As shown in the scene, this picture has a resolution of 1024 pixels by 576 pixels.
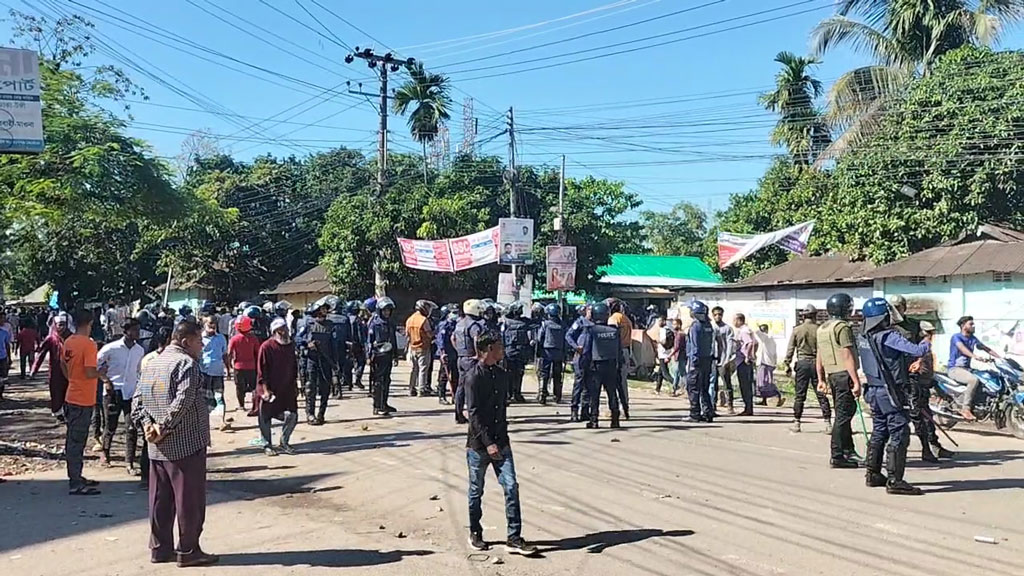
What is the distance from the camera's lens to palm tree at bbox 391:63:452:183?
4199cm

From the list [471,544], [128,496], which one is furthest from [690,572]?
[128,496]

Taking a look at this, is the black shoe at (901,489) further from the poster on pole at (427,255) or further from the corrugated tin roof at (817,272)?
the poster on pole at (427,255)

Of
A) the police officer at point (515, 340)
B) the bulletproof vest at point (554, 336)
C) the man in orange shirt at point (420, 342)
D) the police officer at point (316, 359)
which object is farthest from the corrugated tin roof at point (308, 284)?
the police officer at point (316, 359)

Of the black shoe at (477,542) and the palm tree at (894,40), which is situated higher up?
the palm tree at (894,40)

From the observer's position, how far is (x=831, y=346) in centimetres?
989

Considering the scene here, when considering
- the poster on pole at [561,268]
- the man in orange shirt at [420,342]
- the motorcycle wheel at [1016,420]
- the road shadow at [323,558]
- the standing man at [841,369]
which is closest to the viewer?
the road shadow at [323,558]

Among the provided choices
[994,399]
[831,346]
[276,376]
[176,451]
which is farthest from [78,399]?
[994,399]

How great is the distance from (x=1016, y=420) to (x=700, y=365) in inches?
169

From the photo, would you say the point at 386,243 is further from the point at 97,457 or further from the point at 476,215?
the point at 97,457

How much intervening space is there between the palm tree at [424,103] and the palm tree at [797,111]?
1452cm

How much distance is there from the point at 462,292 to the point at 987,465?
27423 millimetres

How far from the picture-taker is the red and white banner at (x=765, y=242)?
2769 cm

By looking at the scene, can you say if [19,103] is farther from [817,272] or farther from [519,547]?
[817,272]

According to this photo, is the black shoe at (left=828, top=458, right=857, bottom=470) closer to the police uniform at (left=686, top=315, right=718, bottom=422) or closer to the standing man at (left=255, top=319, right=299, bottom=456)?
the police uniform at (left=686, top=315, right=718, bottom=422)
